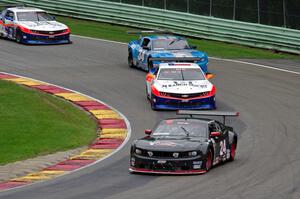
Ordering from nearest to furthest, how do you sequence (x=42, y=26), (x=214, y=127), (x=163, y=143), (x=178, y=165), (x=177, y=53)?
(x=178, y=165) → (x=163, y=143) → (x=214, y=127) → (x=177, y=53) → (x=42, y=26)

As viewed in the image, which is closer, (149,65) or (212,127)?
(212,127)

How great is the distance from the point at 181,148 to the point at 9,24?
2553cm

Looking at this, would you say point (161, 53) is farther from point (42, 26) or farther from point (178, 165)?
point (178, 165)

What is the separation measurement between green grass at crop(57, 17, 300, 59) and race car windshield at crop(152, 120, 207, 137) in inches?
751

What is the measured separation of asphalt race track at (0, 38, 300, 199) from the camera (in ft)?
62.9

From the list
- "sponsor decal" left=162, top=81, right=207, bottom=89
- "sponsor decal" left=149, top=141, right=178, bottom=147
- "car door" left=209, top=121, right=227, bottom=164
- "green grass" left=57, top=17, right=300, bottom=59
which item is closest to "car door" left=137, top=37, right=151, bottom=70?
"green grass" left=57, top=17, right=300, bottom=59

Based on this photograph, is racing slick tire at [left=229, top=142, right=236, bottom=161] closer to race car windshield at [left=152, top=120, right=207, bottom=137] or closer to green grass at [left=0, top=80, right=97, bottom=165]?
race car windshield at [left=152, top=120, right=207, bottom=137]

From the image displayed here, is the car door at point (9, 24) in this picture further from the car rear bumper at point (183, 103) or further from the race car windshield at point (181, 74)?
the car rear bumper at point (183, 103)

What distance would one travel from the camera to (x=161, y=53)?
36.4 meters

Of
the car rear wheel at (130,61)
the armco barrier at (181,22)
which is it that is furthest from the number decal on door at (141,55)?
the armco barrier at (181,22)

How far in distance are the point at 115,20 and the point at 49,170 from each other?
29544 millimetres

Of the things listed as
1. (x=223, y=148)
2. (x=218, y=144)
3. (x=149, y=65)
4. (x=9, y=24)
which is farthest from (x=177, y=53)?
(x=218, y=144)

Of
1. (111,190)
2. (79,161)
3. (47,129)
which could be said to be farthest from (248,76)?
(111,190)

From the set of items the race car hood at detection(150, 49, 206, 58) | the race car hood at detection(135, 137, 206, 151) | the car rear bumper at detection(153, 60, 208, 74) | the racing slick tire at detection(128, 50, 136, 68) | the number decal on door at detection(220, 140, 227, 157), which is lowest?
the racing slick tire at detection(128, 50, 136, 68)
